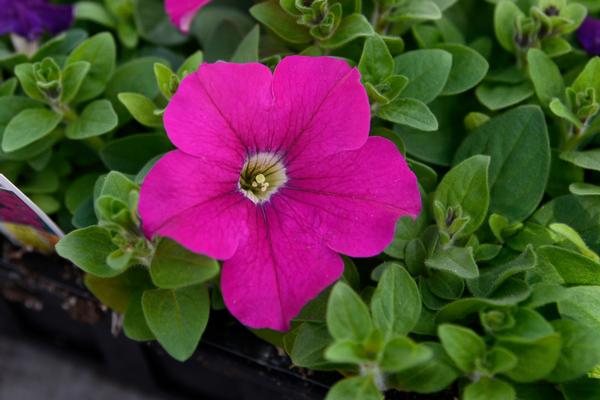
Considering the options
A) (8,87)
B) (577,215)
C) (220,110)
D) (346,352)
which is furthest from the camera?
(8,87)

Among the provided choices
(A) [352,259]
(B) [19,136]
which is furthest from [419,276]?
(B) [19,136]

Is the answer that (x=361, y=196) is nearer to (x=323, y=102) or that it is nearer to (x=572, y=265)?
(x=323, y=102)

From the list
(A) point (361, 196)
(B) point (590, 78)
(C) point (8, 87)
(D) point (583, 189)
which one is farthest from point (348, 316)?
(C) point (8, 87)

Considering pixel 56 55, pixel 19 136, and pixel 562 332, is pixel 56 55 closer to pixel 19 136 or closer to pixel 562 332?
pixel 19 136

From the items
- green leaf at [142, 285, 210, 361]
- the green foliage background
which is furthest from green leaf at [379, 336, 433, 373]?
green leaf at [142, 285, 210, 361]

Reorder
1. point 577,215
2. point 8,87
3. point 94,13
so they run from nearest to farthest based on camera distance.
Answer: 1. point 577,215
2. point 8,87
3. point 94,13

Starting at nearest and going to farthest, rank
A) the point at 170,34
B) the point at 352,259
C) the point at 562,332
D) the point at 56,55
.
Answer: the point at 562,332 → the point at 352,259 → the point at 56,55 → the point at 170,34

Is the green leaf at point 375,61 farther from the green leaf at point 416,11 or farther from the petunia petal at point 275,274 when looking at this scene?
the petunia petal at point 275,274

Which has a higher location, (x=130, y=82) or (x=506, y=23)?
(x=506, y=23)
